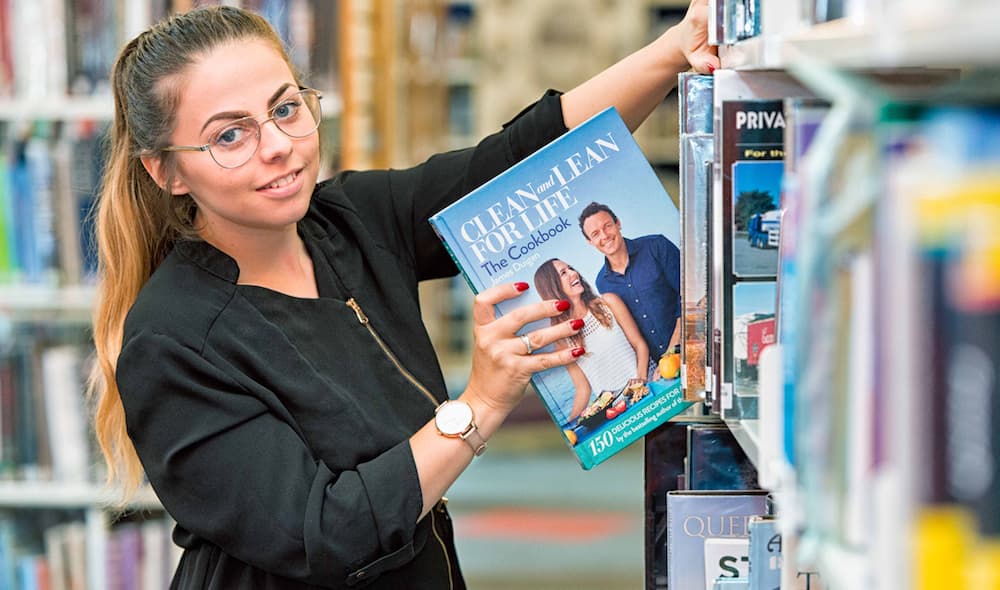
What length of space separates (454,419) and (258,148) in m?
0.40

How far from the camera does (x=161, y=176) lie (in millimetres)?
1547

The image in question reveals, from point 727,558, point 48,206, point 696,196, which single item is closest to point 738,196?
point 696,196

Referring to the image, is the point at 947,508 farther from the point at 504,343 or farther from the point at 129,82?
the point at 129,82

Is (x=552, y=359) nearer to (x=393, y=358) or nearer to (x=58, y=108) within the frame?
(x=393, y=358)

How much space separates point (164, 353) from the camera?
4.66 ft

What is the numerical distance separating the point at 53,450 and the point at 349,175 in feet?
4.76

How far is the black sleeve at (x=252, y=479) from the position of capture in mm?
1392

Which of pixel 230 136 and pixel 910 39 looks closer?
pixel 910 39

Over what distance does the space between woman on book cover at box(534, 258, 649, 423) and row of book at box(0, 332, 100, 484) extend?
1.77 m

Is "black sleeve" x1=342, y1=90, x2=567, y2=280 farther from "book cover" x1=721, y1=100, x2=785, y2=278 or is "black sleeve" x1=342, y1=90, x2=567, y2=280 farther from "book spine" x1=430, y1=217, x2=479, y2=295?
"book cover" x1=721, y1=100, x2=785, y2=278

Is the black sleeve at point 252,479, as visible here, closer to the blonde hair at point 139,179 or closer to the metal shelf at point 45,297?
the blonde hair at point 139,179

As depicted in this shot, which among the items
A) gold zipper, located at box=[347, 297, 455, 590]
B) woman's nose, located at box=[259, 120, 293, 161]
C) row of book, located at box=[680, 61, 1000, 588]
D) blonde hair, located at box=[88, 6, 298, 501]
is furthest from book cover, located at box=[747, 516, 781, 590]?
blonde hair, located at box=[88, 6, 298, 501]

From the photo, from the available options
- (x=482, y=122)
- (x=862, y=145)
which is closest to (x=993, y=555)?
(x=862, y=145)

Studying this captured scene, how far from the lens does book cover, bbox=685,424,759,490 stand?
1.36 meters
